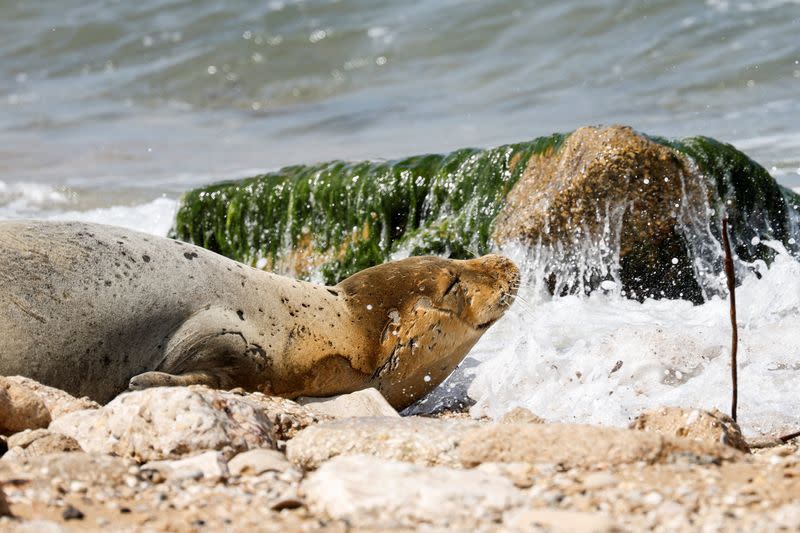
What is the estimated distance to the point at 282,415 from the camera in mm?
4648

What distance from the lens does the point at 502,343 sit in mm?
7188

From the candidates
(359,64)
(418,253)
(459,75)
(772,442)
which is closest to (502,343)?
(418,253)

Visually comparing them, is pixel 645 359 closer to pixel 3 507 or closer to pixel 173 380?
pixel 173 380

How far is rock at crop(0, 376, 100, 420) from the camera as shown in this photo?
446 cm

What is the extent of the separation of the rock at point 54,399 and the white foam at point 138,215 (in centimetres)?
631

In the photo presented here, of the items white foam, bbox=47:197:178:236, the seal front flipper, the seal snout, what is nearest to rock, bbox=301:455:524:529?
the seal front flipper

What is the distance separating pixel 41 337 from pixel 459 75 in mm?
12699

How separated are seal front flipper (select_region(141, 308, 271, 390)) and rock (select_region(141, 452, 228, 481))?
1374mm

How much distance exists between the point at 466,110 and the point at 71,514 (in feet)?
40.6

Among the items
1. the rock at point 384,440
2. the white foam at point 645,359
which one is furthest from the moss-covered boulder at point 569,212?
the rock at point 384,440

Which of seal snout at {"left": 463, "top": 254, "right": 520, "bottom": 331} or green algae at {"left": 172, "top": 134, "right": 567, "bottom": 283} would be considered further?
green algae at {"left": 172, "top": 134, "right": 567, "bottom": 283}

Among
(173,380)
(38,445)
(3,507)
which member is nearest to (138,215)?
(173,380)

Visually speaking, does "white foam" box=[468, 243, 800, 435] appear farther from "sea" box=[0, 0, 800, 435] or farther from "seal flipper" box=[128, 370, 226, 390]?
"seal flipper" box=[128, 370, 226, 390]

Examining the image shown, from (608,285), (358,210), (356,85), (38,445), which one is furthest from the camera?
(356,85)
